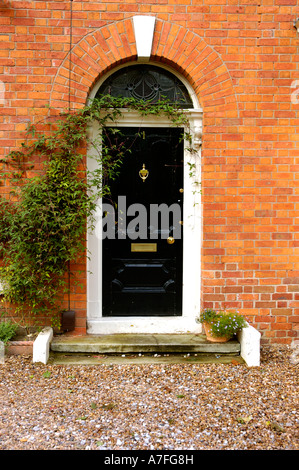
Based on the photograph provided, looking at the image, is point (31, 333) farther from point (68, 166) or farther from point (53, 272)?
point (68, 166)

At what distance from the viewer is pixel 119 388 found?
3.46 m

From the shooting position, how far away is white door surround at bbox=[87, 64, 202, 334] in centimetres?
452

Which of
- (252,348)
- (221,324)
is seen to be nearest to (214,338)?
(221,324)

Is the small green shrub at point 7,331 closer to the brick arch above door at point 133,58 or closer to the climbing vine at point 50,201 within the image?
the climbing vine at point 50,201

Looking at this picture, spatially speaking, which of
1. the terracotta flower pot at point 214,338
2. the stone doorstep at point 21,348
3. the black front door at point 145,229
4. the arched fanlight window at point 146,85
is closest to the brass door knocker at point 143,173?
the black front door at point 145,229

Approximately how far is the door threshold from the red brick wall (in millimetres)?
229

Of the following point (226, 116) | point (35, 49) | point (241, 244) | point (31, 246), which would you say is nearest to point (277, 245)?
point (241, 244)

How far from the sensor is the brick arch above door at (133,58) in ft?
13.9

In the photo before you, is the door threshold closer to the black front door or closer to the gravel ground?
the black front door

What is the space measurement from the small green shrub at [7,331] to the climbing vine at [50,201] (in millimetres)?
164

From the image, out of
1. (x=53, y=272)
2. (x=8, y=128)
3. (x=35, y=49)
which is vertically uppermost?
(x=35, y=49)

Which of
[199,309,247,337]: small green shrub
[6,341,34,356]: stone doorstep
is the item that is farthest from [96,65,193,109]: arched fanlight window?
[6,341,34,356]: stone doorstep

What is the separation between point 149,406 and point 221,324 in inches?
51.3

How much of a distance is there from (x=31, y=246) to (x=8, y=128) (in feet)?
4.34
